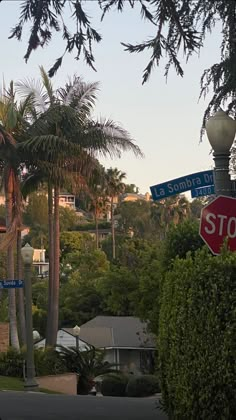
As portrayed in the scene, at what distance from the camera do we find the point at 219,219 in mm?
8516

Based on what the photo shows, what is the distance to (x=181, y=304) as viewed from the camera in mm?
9383

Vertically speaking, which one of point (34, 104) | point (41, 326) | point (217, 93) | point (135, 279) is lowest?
point (41, 326)

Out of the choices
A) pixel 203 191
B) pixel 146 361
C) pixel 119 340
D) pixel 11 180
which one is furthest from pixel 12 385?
pixel 146 361

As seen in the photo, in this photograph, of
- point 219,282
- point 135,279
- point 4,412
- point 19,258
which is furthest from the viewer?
point 135,279

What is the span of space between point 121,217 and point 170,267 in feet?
286

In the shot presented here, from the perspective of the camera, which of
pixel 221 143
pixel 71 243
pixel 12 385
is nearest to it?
pixel 221 143

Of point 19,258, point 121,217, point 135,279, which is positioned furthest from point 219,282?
point 121,217

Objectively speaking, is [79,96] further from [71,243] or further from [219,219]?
[71,243]

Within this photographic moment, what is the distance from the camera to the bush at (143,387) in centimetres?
2995

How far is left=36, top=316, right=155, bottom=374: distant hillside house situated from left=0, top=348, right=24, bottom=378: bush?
56.5ft

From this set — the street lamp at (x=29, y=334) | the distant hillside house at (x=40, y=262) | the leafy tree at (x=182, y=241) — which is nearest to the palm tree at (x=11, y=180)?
the street lamp at (x=29, y=334)

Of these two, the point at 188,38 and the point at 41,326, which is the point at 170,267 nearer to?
the point at 188,38

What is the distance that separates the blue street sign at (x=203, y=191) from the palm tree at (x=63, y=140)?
22.5m

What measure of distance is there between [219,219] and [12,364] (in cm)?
2312
